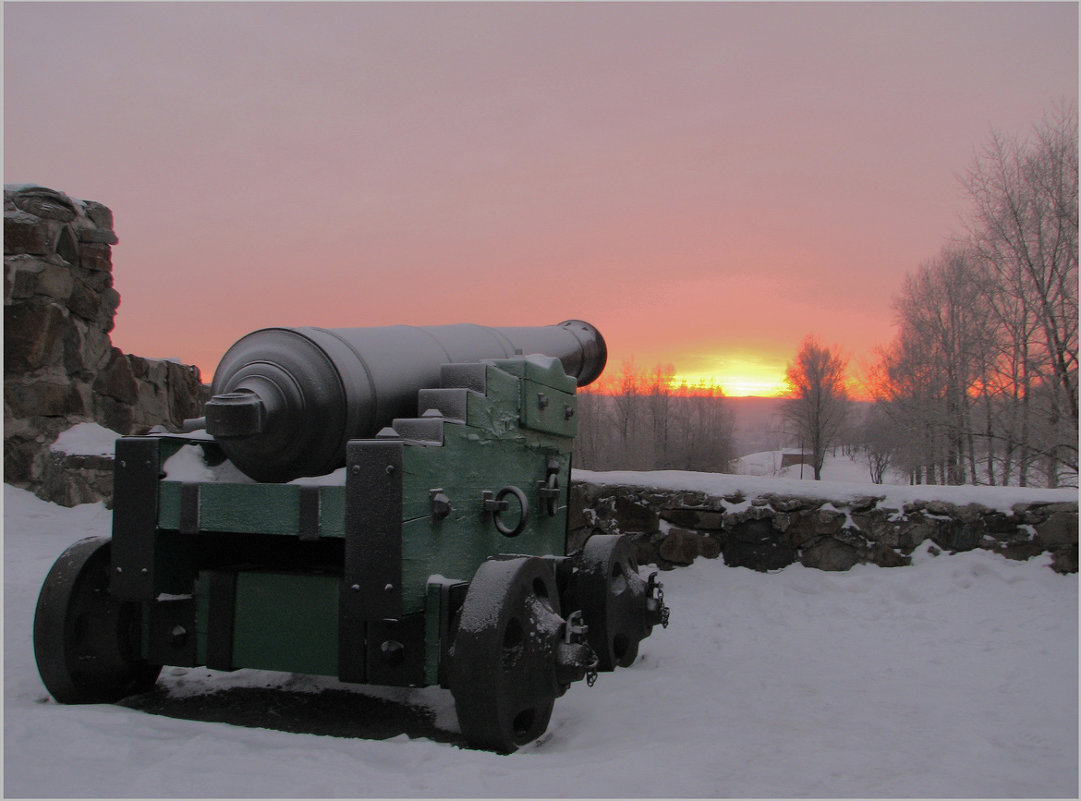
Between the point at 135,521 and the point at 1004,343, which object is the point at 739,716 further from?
the point at 1004,343

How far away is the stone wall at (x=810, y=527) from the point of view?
5.44 meters

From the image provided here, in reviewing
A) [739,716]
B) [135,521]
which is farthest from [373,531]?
[739,716]

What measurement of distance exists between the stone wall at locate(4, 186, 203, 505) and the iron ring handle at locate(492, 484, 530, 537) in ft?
14.8

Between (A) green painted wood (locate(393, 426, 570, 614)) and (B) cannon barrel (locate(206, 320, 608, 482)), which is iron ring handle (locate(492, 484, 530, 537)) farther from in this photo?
(B) cannon barrel (locate(206, 320, 608, 482))

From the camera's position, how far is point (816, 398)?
35.8 m

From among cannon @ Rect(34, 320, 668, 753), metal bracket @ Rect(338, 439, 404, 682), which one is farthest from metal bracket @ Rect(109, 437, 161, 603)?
metal bracket @ Rect(338, 439, 404, 682)

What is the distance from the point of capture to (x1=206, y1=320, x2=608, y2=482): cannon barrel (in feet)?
9.95

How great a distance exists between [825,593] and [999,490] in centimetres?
139

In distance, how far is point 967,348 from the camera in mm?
19703

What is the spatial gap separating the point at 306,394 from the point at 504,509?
2.91 ft

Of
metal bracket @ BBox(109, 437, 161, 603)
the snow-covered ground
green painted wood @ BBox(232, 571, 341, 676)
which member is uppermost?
metal bracket @ BBox(109, 437, 161, 603)

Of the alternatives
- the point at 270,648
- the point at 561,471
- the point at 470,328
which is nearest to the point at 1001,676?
the point at 561,471

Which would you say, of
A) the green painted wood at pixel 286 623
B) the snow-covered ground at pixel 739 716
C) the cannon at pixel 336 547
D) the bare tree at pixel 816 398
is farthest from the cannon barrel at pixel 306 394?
the bare tree at pixel 816 398

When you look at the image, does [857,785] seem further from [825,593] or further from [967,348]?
[967,348]
